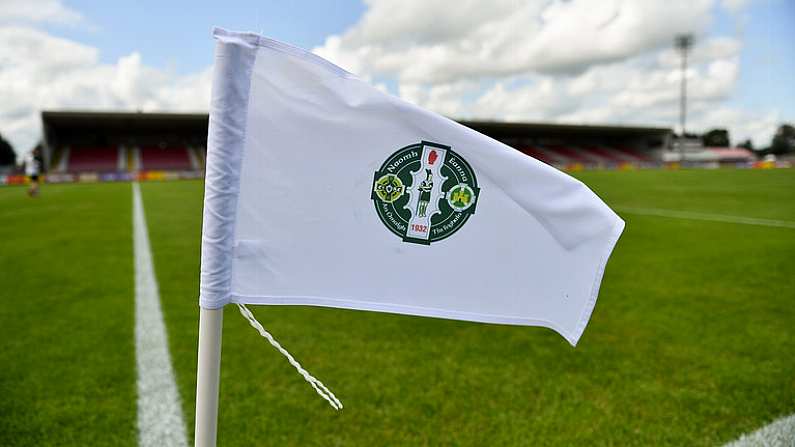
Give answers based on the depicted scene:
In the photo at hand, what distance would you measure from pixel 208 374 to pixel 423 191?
0.62 metres

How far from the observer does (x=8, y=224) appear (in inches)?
350

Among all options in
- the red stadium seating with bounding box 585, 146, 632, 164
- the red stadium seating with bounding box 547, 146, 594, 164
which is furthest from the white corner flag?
the red stadium seating with bounding box 585, 146, 632, 164

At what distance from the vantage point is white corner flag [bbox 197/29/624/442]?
3.41 ft

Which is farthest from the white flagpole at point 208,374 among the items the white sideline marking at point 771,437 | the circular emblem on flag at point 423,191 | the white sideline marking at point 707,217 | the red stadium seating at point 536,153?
the red stadium seating at point 536,153

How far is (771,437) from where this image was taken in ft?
6.38

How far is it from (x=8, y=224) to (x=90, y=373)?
8.41m

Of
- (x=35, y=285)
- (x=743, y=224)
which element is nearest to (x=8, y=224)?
(x=35, y=285)

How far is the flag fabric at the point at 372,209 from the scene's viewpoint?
1039mm

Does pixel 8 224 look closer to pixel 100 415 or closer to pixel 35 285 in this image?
pixel 35 285

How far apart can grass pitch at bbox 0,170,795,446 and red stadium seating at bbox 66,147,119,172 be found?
38075mm

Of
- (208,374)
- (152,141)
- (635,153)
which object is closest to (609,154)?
(635,153)

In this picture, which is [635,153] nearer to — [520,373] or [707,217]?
[707,217]

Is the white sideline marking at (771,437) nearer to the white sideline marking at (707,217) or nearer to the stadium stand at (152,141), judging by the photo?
the white sideline marking at (707,217)

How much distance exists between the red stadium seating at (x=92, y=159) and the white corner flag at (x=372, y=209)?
4199cm
